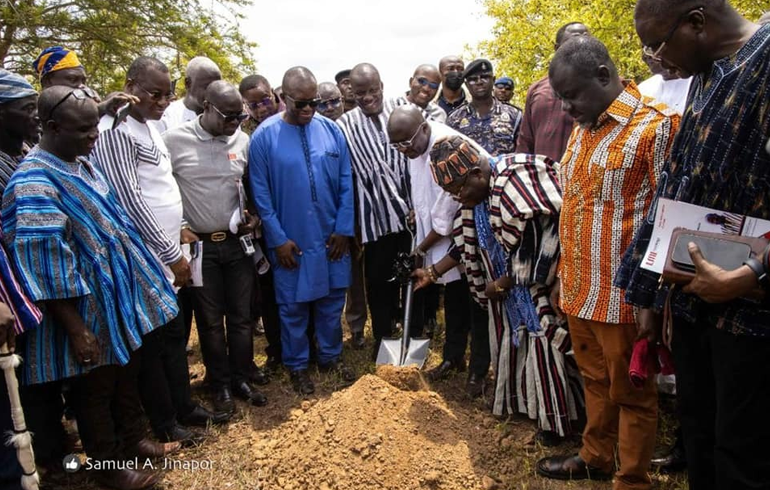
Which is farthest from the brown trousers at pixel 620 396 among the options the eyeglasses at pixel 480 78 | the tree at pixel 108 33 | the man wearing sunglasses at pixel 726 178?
the tree at pixel 108 33

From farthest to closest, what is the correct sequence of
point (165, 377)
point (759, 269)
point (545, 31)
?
1. point (545, 31)
2. point (165, 377)
3. point (759, 269)

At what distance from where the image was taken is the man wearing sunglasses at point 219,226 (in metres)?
3.71

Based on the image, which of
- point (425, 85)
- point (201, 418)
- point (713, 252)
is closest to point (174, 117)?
point (425, 85)

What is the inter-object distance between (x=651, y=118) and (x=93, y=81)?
10.4 metres

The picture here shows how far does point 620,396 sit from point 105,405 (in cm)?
252

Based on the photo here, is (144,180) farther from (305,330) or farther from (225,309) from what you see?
(305,330)

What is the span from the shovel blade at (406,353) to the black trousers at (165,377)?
140 cm

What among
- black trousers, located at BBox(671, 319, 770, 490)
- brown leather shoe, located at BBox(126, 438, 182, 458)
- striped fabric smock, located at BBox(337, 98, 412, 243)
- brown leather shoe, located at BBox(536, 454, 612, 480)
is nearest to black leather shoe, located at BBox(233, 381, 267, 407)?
brown leather shoe, located at BBox(126, 438, 182, 458)

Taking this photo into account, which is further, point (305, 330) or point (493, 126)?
point (493, 126)

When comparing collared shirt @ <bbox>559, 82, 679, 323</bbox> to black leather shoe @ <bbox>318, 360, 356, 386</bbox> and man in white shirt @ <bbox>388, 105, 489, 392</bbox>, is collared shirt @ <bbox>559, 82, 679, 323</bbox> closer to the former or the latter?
man in white shirt @ <bbox>388, 105, 489, 392</bbox>

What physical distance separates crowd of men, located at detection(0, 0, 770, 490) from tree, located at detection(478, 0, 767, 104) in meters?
3.95

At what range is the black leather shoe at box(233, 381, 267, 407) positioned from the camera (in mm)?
4020

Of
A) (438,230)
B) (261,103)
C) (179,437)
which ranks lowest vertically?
(179,437)

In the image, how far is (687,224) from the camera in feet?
6.10
